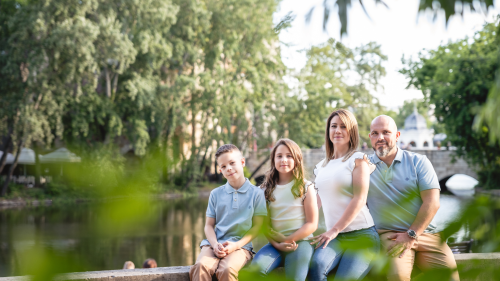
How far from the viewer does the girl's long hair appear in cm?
302

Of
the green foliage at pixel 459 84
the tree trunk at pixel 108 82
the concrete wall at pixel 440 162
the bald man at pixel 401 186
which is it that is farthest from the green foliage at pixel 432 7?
the concrete wall at pixel 440 162

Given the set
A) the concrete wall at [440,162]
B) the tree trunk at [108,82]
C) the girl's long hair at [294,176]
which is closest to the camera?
the girl's long hair at [294,176]

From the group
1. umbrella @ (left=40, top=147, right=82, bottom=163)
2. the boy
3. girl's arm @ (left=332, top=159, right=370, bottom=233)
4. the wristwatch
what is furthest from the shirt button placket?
umbrella @ (left=40, top=147, right=82, bottom=163)

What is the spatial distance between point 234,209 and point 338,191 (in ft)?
2.09

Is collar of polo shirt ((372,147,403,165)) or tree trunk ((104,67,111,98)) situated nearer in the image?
collar of polo shirt ((372,147,403,165))

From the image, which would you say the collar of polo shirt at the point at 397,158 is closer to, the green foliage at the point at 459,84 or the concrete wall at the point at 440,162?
the green foliage at the point at 459,84

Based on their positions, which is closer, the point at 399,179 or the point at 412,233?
the point at 412,233

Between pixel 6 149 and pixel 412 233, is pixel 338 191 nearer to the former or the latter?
pixel 412 233

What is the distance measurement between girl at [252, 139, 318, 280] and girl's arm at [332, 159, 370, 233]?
0.72 feet

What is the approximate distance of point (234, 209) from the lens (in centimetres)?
309

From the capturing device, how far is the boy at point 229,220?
114 inches

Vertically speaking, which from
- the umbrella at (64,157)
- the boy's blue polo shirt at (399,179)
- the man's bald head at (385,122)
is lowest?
the boy's blue polo shirt at (399,179)

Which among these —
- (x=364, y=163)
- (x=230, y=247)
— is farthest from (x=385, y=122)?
(x=230, y=247)

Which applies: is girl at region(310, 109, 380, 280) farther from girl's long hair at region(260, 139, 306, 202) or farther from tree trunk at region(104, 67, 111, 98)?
tree trunk at region(104, 67, 111, 98)
